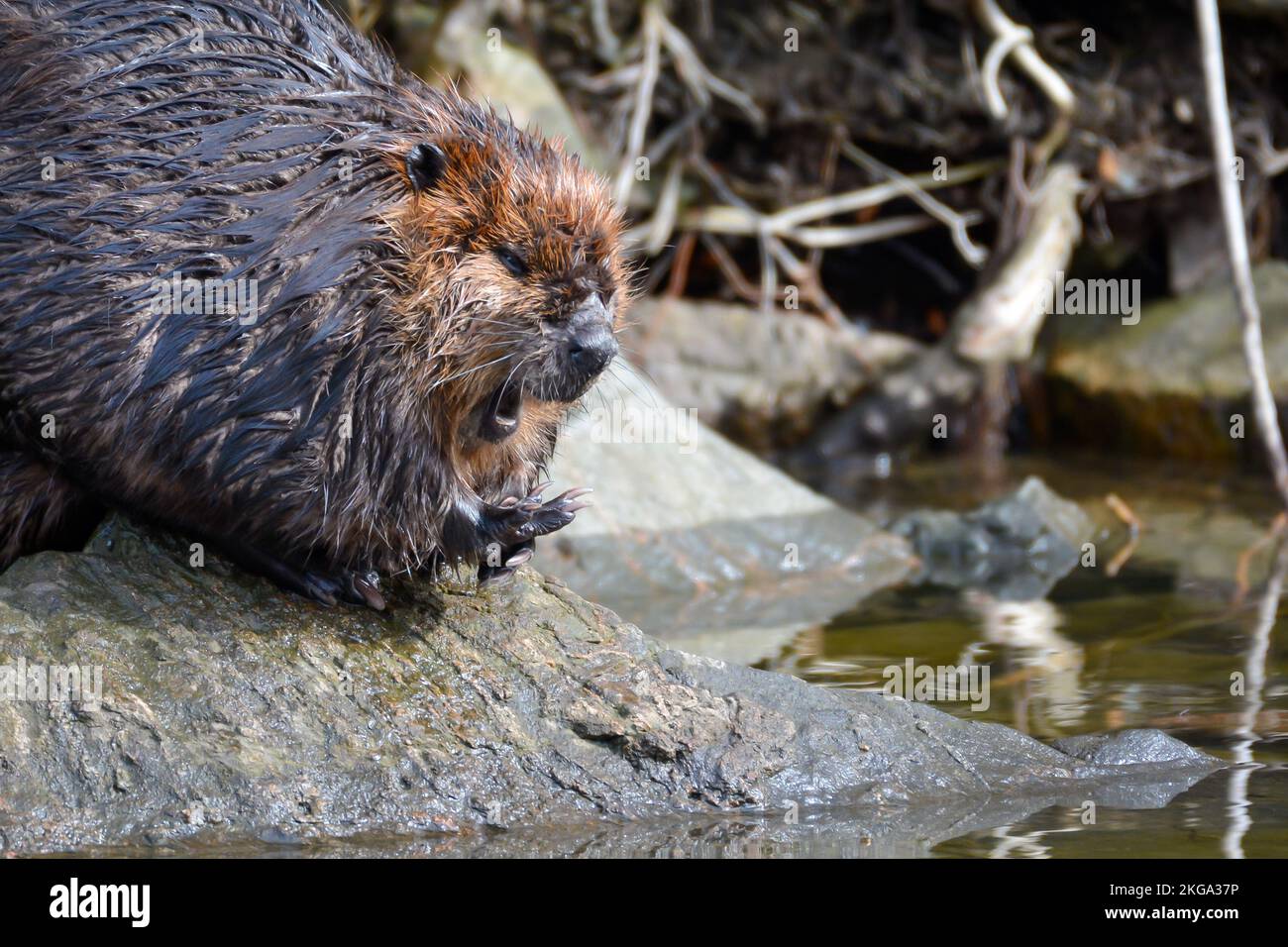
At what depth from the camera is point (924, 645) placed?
5863 millimetres

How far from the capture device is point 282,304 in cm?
380

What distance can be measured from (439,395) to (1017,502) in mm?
4369

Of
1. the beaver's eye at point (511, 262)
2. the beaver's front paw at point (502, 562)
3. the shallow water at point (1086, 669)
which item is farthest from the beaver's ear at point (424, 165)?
the shallow water at point (1086, 669)

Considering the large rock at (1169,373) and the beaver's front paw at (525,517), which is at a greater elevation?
the large rock at (1169,373)

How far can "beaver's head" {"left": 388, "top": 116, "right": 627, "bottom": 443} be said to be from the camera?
3838mm

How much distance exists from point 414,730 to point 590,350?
97cm

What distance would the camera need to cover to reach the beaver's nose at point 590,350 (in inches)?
150

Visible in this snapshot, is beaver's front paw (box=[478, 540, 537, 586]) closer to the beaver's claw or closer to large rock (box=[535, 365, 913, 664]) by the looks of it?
the beaver's claw

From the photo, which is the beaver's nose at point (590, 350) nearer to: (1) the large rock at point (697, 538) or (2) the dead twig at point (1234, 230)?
(1) the large rock at point (697, 538)

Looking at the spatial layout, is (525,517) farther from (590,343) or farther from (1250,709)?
(1250,709)

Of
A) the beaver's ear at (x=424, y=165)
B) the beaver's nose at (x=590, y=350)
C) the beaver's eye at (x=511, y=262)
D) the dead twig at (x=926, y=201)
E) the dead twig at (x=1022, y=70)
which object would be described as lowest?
the beaver's nose at (x=590, y=350)

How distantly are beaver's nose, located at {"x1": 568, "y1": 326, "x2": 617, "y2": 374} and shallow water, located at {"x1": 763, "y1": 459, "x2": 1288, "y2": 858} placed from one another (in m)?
1.32

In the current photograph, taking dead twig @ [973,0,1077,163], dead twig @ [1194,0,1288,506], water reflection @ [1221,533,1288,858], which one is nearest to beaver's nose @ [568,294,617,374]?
water reflection @ [1221,533,1288,858]

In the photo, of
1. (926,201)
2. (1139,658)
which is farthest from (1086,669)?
(926,201)
